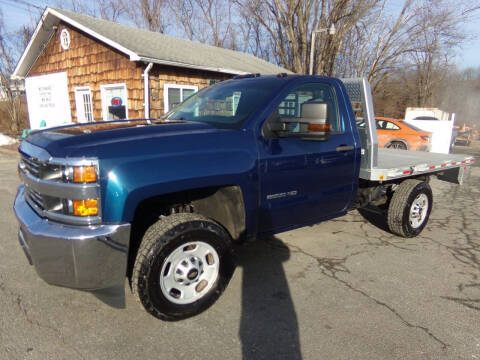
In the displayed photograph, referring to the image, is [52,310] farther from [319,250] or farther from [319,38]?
[319,38]

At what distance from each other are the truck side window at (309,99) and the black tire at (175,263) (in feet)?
4.64

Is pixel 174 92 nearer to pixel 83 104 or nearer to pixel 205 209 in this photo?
pixel 83 104

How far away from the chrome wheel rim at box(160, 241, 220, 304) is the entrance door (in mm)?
11914

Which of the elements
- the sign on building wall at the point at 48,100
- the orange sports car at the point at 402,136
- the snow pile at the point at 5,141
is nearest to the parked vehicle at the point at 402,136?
the orange sports car at the point at 402,136

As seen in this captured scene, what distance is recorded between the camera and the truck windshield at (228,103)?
3000 millimetres

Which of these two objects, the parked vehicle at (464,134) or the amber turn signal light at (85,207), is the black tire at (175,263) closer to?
the amber turn signal light at (85,207)

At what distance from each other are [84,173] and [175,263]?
97 cm

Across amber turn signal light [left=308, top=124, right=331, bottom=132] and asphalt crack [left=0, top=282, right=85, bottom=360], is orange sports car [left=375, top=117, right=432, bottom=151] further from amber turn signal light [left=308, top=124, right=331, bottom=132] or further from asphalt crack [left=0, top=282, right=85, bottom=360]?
asphalt crack [left=0, top=282, right=85, bottom=360]

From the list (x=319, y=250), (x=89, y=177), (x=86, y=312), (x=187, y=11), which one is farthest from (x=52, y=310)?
(x=187, y=11)

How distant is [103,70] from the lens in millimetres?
11648

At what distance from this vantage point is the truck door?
2898 millimetres

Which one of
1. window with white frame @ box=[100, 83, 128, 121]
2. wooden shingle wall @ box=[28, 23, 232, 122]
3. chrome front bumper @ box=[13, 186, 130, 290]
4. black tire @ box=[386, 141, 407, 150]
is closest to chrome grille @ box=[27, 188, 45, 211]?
chrome front bumper @ box=[13, 186, 130, 290]

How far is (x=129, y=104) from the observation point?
36.3 feet

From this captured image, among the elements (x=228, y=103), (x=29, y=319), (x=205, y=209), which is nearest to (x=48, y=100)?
(x=228, y=103)
